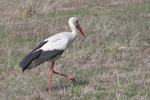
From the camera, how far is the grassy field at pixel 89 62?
167 inches

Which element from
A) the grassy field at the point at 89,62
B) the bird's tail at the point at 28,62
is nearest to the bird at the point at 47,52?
the bird's tail at the point at 28,62

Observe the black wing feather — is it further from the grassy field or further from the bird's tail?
the grassy field

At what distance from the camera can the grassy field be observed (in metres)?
4.25

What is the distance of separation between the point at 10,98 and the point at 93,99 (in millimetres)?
1303

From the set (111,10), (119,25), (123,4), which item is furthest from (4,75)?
(123,4)

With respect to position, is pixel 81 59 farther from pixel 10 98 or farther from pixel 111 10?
pixel 111 10

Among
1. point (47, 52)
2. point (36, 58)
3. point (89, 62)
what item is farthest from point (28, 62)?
point (89, 62)

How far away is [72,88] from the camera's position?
438 cm

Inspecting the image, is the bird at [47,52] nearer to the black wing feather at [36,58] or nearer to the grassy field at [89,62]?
the black wing feather at [36,58]

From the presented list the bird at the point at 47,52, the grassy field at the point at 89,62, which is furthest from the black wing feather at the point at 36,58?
the grassy field at the point at 89,62

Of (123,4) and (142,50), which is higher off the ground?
(123,4)

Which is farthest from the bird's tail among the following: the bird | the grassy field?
the grassy field

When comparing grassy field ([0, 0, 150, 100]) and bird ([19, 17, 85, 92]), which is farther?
bird ([19, 17, 85, 92])

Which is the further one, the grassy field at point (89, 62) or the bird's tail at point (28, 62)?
the bird's tail at point (28, 62)
